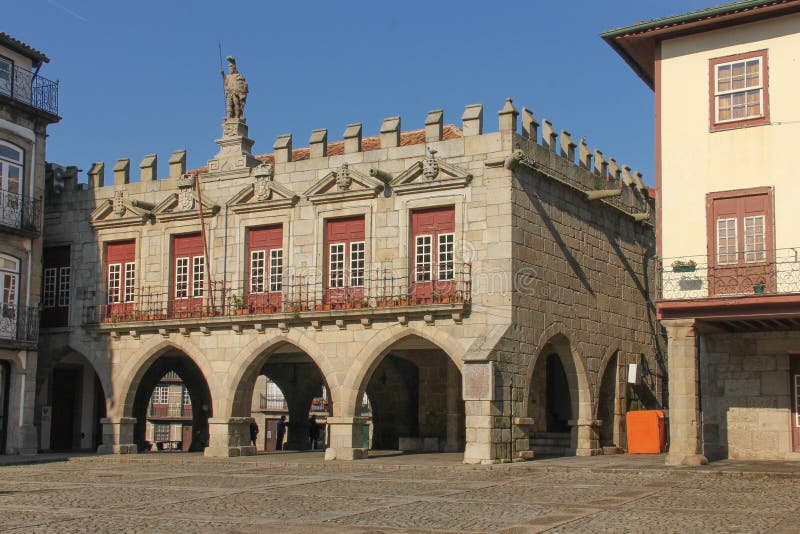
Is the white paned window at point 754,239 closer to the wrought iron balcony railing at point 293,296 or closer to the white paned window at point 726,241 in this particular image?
the white paned window at point 726,241

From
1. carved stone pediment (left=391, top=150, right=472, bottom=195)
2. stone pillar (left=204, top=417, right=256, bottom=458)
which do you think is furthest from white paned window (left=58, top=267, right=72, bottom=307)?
carved stone pediment (left=391, top=150, right=472, bottom=195)

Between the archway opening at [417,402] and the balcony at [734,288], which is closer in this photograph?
the balcony at [734,288]

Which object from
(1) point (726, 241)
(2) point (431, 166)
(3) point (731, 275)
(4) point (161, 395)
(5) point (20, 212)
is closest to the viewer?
(3) point (731, 275)

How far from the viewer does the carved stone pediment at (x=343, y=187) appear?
24.7 meters

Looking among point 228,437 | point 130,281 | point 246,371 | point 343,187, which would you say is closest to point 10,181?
point 130,281

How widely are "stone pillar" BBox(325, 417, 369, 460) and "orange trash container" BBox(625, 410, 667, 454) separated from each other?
21.5 ft

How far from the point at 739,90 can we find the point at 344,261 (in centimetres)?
982

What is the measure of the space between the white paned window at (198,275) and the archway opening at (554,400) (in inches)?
342

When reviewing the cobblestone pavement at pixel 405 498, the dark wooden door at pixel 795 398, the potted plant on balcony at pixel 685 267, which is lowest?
the cobblestone pavement at pixel 405 498

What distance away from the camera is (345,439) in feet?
78.3

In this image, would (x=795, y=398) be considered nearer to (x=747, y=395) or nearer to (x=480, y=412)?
(x=747, y=395)

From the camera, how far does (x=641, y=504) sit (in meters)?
13.8

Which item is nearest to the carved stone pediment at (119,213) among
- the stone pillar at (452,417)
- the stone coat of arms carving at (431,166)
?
the stone coat of arms carving at (431,166)

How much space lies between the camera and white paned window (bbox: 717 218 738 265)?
19328mm
